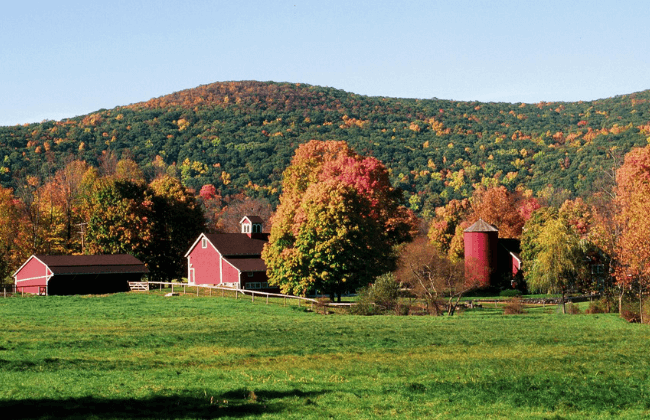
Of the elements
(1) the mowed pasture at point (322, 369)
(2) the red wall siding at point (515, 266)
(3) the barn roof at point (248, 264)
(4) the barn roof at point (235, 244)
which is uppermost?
(4) the barn roof at point (235, 244)

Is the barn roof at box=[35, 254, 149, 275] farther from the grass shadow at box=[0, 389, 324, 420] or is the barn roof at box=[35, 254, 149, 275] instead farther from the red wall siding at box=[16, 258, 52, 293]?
the grass shadow at box=[0, 389, 324, 420]

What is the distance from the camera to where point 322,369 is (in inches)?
996

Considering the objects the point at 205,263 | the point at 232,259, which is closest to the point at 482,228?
the point at 232,259

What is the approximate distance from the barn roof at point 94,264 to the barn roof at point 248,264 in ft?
28.2

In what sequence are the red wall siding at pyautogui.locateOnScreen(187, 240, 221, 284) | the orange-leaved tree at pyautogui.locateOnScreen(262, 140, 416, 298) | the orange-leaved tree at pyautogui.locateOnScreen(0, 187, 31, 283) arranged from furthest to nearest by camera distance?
the orange-leaved tree at pyautogui.locateOnScreen(0, 187, 31, 283)
the red wall siding at pyautogui.locateOnScreen(187, 240, 221, 284)
the orange-leaved tree at pyautogui.locateOnScreen(262, 140, 416, 298)

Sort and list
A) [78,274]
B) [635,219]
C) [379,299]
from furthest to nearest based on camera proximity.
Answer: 1. [78,274]
2. [379,299]
3. [635,219]

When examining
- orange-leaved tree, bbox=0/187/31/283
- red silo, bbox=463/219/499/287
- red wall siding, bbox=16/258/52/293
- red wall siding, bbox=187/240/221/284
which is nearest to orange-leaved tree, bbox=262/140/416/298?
red wall siding, bbox=187/240/221/284

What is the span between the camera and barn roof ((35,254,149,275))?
7394cm

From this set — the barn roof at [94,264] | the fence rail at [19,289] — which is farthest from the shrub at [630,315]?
the fence rail at [19,289]

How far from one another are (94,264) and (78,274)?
1780mm

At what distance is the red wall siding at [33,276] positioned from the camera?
243 ft

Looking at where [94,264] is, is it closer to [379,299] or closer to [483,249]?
[379,299]

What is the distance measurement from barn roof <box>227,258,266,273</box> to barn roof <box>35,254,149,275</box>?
28.2 ft

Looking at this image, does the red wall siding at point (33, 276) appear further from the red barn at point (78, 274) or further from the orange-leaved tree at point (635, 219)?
the orange-leaved tree at point (635, 219)
